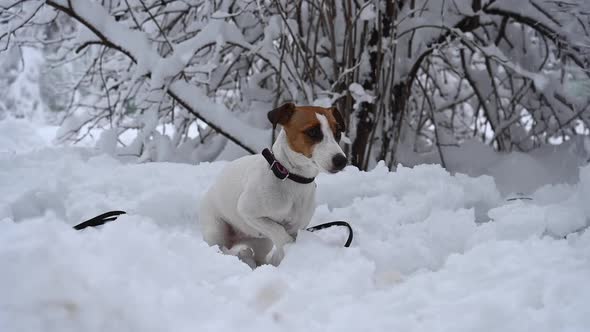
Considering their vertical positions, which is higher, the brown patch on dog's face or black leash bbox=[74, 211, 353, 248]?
the brown patch on dog's face

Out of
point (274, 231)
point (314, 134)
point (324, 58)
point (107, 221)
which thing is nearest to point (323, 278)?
point (274, 231)

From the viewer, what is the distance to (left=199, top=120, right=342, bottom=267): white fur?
178 centimetres

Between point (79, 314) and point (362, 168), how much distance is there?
9.26 feet

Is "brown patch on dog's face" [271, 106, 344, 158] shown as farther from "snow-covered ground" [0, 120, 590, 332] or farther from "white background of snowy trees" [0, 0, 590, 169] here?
"white background of snowy trees" [0, 0, 590, 169]

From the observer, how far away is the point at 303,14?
3.92 m

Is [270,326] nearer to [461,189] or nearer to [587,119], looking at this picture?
[461,189]

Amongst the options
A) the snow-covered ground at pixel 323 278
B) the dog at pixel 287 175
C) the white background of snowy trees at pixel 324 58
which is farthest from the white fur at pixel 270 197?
the white background of snowy trees at pixel 324 58

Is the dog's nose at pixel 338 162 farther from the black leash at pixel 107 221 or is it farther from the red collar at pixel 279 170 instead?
the black leash at pixel 107 221

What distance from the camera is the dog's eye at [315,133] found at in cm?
179

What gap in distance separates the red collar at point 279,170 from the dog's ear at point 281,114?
0.42 ft

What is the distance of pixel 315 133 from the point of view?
70.8 inches

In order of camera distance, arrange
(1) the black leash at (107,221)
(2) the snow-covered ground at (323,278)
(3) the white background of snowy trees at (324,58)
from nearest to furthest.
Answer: (2) the snow-covered ground at (323,278) → (1) the black leash at (107,221) → (3) the white background of snowy trees at (324,58)

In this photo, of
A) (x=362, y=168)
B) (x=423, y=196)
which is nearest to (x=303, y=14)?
(x=362, y=168)

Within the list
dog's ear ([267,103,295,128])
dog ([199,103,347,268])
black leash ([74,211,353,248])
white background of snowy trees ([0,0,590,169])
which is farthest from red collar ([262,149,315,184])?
white background of snowy trees ([0,0,590,169])
